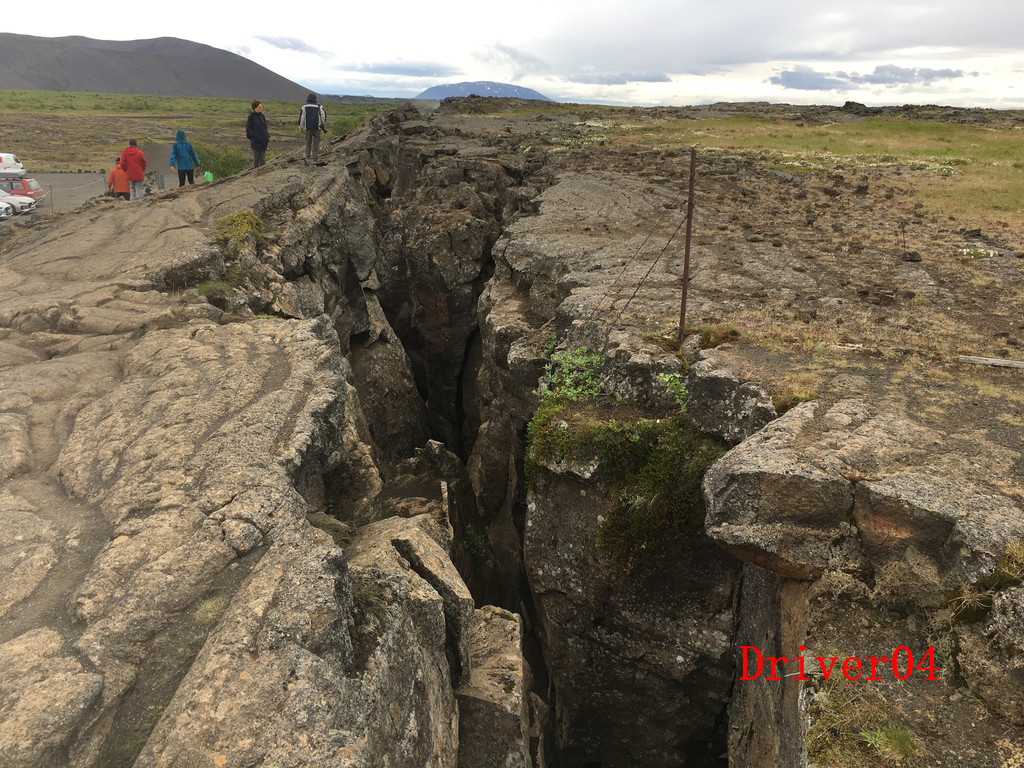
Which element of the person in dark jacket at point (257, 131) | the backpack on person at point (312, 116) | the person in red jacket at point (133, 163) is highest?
the backpack on person at point (312, 116)

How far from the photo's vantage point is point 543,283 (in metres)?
16.1

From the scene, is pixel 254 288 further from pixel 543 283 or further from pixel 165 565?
pixel 165 565

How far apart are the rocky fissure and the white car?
16844 millimetres

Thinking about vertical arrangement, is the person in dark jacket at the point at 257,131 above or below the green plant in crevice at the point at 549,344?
above

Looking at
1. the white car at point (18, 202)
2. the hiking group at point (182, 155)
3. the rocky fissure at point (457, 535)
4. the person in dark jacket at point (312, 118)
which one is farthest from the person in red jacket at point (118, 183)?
the white car at point (18, 202)

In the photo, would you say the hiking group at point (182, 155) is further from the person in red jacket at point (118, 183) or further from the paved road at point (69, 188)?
the paved road at point (69, 188)

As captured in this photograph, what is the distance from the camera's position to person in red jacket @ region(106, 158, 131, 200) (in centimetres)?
2186

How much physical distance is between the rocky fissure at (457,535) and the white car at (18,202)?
16844 millimetres

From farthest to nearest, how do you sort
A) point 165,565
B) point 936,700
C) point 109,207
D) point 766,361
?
point 109,207, point 766,361, point 165,565, point 936,700

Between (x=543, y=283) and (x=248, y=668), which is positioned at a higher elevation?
(x=543, y=283)

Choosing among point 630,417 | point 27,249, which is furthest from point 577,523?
point 27,249

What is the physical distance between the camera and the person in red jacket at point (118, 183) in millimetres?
21859

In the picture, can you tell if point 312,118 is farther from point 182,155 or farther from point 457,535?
point 457,535

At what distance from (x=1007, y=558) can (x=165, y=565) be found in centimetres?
799
